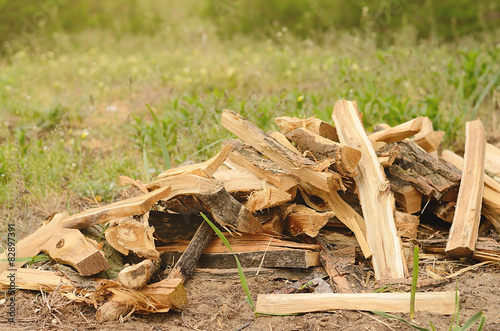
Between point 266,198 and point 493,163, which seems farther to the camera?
point 493,163

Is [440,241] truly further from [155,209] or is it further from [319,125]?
[155,209]

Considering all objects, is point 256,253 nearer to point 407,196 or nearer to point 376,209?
point 376,209

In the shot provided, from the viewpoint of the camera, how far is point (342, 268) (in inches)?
80.0

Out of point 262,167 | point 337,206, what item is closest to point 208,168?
point 262,167

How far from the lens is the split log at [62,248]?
202cm

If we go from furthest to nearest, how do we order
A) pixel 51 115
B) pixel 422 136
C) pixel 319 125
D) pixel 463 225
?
pixel 51 115
pixel 422 136
pixel 319 125
pixel 463 225

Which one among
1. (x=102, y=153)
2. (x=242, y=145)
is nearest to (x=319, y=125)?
(x=242, y=145)

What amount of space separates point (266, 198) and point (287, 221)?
248 millimetres

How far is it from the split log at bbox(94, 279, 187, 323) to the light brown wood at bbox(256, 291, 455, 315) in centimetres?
36

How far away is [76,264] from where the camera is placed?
6.56ft

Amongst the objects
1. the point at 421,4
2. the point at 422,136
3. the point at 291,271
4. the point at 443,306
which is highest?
the point at 421,4

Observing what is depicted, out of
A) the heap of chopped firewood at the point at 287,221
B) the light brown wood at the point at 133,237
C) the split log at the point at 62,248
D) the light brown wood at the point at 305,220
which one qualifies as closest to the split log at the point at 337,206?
the heap of chopped firewood at the point at 287,221

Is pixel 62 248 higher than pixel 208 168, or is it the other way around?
pixel 208 168

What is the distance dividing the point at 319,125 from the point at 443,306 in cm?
115
